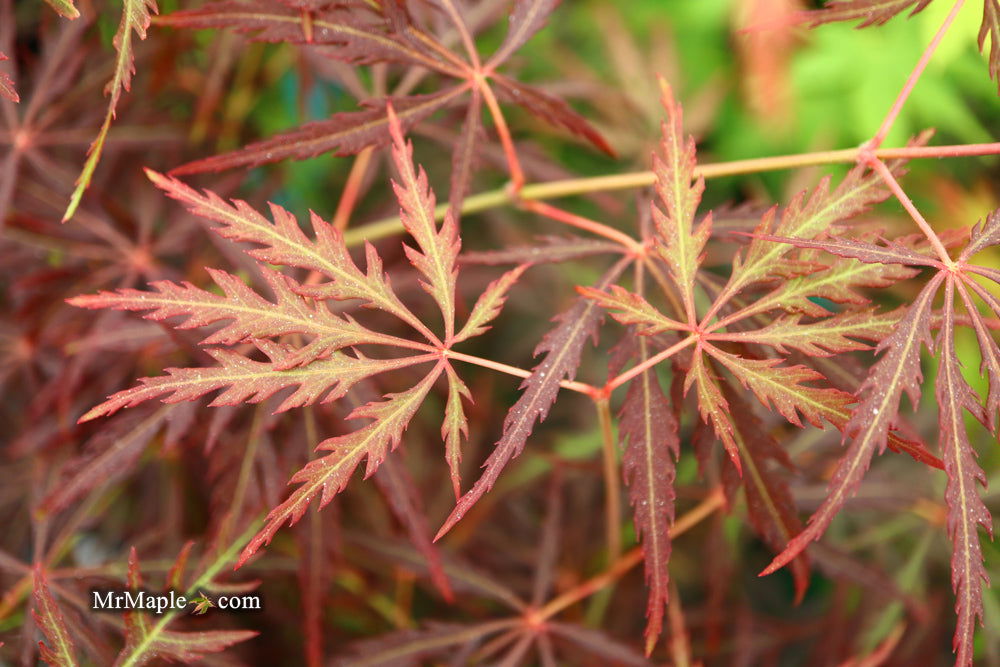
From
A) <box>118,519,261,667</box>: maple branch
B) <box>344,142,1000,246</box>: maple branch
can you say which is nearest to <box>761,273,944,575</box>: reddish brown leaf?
<box>344,142,1000,246</box>: maple branch

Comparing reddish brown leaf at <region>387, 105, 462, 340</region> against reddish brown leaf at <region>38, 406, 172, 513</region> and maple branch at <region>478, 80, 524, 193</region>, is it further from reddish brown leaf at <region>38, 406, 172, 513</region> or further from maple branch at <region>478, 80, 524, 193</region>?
reddish brown leaf at <region>38, 406, 172, 513</region>

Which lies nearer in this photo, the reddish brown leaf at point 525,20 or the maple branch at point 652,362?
the maple branch at point 652,362

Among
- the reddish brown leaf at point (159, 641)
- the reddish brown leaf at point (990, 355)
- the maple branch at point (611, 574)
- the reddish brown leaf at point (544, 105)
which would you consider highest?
the reddish brown leaf at point (544, 105)

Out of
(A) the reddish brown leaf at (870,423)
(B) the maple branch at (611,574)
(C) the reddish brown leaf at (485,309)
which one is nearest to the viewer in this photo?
(A) the reddish brown leaf at (870,423)

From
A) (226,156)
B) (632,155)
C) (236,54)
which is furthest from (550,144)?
(226,156)

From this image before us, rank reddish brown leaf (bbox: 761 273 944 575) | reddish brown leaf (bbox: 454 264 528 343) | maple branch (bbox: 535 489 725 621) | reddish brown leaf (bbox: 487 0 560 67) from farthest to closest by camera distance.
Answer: maple branch (bbox: 535 489 725 621) < reddish brown leaf (bbox: 487 0 560 67) < reddish brown leaf (bbox: 454 264 528 343) < reddish brown leaf (bbox: 761 273 944 575)

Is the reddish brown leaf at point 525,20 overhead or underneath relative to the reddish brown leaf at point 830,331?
overhead

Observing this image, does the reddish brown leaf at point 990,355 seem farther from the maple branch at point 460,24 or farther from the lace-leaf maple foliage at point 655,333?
the maple branch at point 460,24

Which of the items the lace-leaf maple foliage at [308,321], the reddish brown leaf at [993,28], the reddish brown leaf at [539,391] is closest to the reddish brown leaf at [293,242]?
the lace-leaf maple foliage at [308,321]
